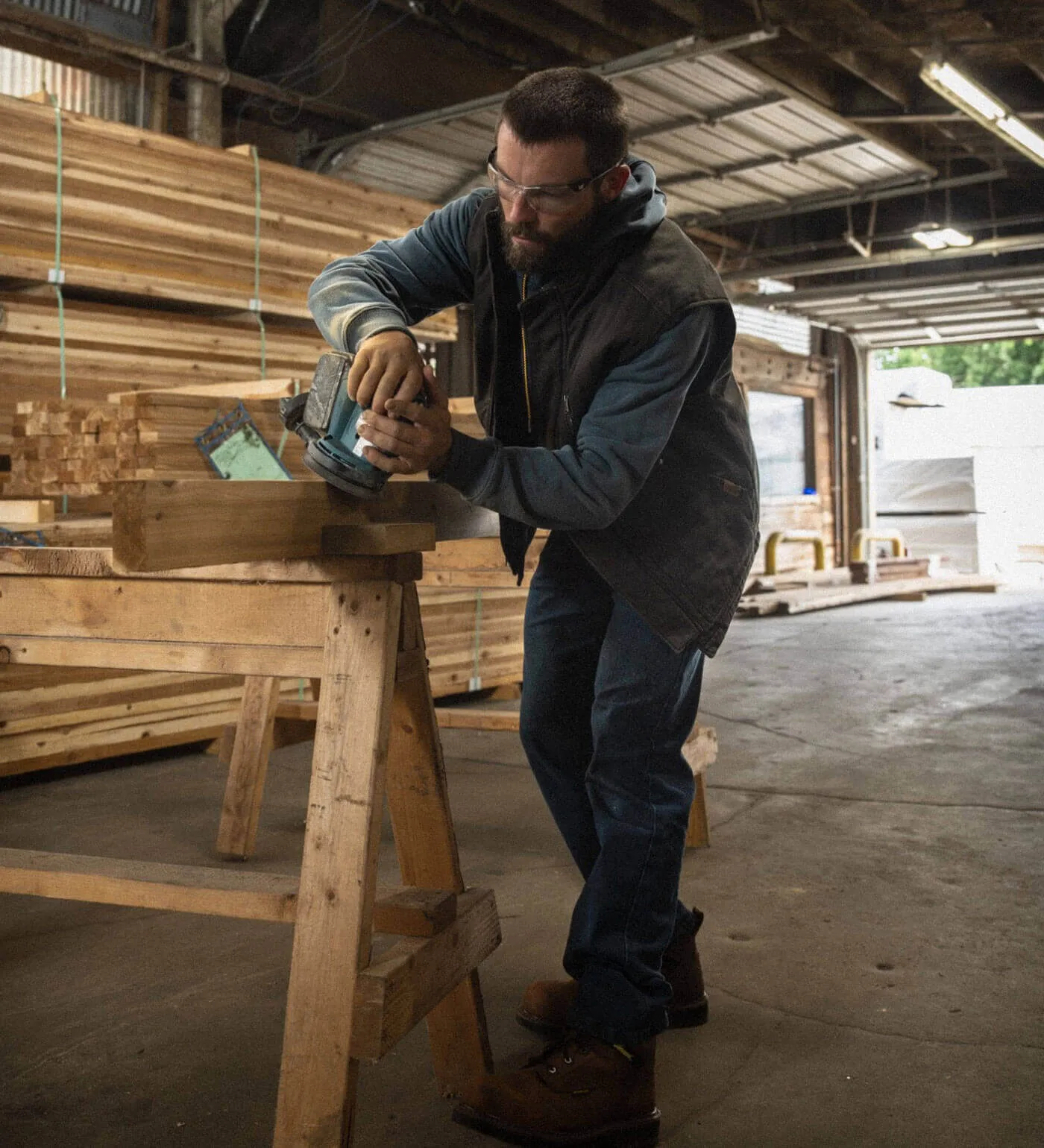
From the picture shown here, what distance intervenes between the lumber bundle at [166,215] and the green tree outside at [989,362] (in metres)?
31.8

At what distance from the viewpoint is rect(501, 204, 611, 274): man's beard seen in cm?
221

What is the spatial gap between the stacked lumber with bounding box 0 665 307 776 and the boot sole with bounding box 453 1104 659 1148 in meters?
3.12

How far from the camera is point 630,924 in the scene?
232 centimetres

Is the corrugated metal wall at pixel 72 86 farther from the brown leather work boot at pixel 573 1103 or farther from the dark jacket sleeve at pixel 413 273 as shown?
the brown leather work boot at pixel 573 1103

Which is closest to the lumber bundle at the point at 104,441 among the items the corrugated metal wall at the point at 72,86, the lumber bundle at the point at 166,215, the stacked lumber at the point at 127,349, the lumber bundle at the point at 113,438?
the lumber bundle at the point at 113,438

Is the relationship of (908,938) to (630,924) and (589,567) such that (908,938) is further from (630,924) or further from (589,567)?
(589,567)

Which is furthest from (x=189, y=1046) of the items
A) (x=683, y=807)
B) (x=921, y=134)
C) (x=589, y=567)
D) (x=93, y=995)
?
(x=921, y=134)

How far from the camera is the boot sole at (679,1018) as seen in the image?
265cm

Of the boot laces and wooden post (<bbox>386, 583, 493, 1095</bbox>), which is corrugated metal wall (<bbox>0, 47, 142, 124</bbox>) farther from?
the boot laces

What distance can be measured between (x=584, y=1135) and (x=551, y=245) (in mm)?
1698

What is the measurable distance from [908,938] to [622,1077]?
1.31 metres

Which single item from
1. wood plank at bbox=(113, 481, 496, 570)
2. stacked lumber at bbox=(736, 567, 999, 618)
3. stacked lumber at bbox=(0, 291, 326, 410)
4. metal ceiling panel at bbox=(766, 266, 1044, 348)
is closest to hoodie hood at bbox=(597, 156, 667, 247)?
wood plank at bbox=(113, 481, 496, 570)

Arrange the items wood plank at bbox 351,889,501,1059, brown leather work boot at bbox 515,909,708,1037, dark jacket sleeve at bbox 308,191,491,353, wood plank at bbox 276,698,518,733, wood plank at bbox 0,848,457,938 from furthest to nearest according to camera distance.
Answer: wood plank at bbox 276,698,518,733 → brown leather work boot at bbox 515,909,708,1037 → dark jacket sleeve at bbox 308,191,491,353 → wood plank at bbox 0,848,457,938 → wood plank at bbox 351,889,501,1059

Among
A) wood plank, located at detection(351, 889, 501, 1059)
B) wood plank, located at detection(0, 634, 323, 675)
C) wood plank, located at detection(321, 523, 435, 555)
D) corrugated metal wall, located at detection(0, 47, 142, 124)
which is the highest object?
corrugated metal wall, located at detection(0, 47, 142, 124)
